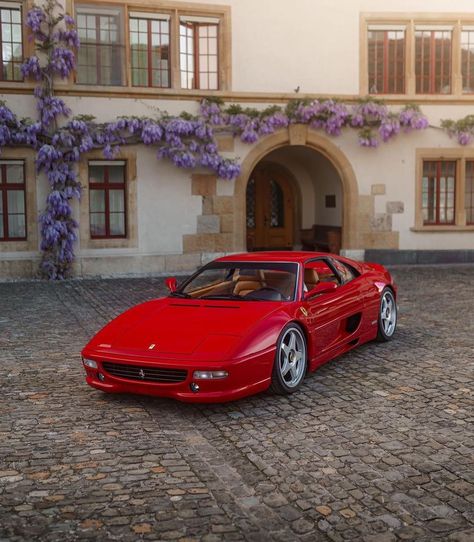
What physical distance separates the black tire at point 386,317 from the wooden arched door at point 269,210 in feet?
41.4

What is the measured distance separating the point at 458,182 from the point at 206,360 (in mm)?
14672

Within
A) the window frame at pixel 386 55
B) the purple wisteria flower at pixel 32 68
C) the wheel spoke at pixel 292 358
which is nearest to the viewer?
the wheel spoke at pixel 292 358

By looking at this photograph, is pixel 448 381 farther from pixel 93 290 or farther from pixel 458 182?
pixel 458 182

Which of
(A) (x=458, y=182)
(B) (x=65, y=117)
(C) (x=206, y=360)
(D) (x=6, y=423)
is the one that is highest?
(B) (x=65, y=117)

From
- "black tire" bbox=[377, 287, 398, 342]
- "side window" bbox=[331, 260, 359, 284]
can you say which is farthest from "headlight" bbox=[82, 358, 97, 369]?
"black tire" bbox=[377, 287, 398, 342]

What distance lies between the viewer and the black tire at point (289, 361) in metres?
6.20

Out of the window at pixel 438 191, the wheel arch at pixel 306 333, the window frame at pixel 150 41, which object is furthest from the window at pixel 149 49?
the wheel arch at pixel 306 333

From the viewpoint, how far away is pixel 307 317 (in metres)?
6.70

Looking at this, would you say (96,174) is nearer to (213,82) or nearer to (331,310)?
(213,82)

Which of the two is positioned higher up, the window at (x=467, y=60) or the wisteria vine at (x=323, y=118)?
the window at (x=467, y=60)

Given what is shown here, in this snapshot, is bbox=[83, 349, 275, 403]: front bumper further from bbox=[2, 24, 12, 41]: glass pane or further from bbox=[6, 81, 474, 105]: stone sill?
bbox=[2, 24, 12, 41]: glass pane

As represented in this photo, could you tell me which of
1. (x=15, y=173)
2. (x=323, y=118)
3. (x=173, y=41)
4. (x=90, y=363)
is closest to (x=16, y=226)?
(x=15, y=173)

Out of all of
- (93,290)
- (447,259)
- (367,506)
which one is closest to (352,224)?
(447,259)

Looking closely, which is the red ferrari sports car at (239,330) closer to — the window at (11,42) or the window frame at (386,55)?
the window at (11,42)
